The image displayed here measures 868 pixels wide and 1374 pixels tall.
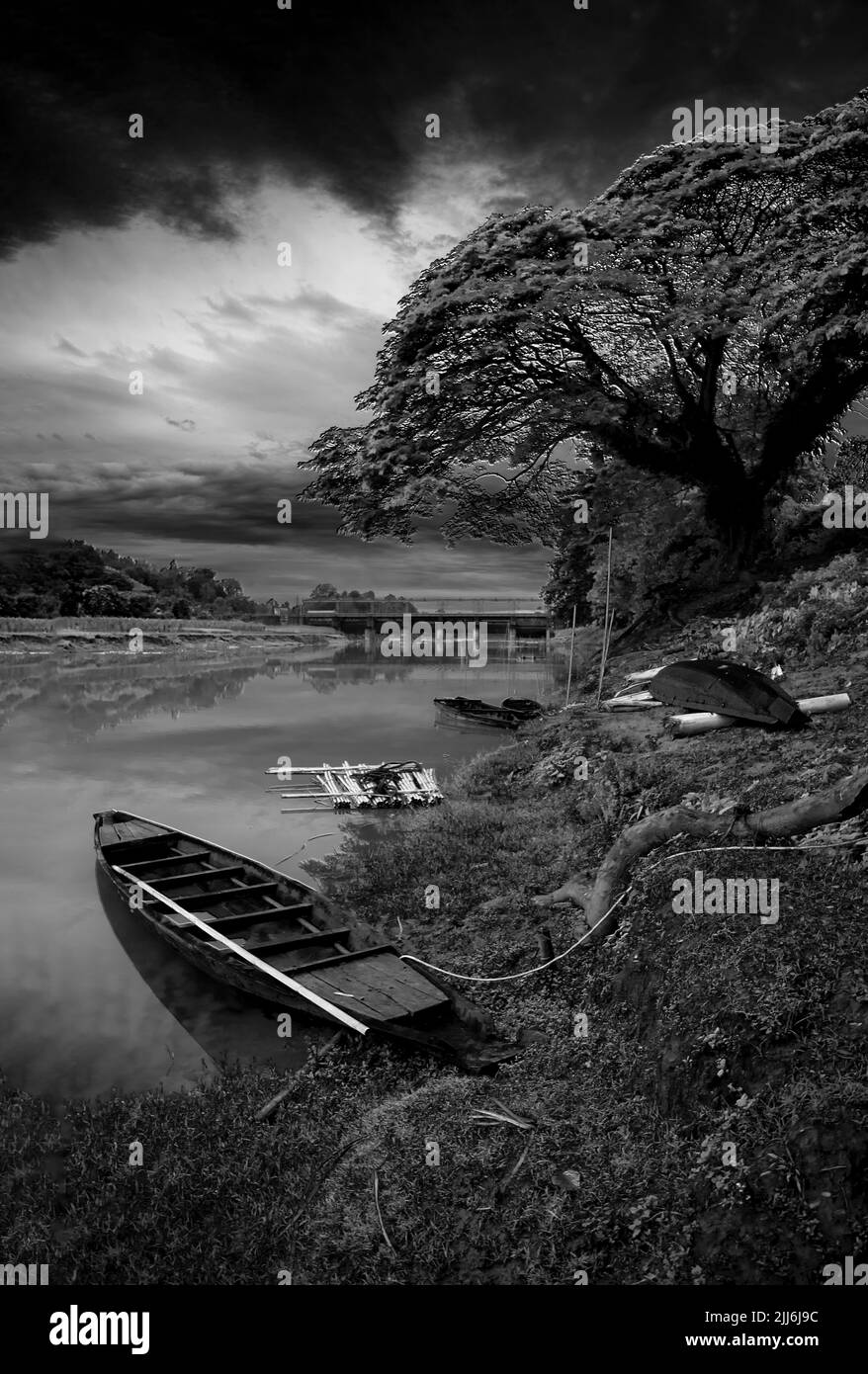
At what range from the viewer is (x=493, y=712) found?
3697 cm

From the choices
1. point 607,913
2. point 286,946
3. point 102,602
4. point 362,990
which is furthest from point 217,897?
point 102,602

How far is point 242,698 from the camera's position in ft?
177

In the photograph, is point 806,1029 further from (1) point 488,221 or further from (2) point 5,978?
(1) point 488,221

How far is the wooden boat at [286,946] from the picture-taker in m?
9.51

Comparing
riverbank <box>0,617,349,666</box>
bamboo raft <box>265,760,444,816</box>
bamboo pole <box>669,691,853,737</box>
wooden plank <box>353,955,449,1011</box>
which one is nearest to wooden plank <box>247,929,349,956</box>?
wooden plank <box>353,955,449,1011</box>

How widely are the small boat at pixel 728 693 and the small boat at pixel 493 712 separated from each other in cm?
1606

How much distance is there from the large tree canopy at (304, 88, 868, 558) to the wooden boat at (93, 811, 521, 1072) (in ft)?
42.4

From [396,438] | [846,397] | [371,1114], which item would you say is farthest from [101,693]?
[371,1114]

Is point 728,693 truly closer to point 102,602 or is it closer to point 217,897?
point 217,897

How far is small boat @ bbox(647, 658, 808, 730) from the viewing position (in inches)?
572

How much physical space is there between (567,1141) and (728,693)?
34.4ft

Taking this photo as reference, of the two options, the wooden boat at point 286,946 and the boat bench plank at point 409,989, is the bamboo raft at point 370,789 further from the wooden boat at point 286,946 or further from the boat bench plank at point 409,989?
the boat bench plank at point 409,989

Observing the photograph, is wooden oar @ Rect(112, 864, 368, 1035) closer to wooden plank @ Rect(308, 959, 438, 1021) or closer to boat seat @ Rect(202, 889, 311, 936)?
boat seat @ Rect(202, 889, 311, 936)

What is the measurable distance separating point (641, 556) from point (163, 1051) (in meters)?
26.2
